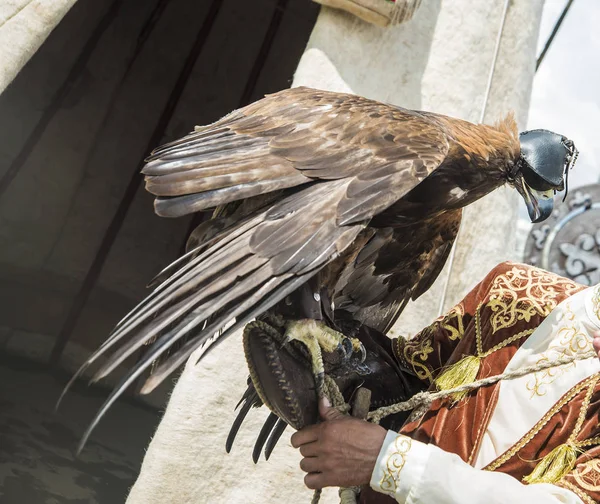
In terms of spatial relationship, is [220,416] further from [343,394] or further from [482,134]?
[482,134]

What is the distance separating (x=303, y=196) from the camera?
1.38 m

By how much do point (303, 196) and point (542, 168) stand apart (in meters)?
0.51

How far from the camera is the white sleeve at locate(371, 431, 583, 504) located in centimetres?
120

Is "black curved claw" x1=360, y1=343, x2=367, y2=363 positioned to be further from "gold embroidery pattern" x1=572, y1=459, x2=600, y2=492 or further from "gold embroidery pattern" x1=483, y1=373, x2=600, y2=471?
"gold embroidery pattern" x1=572, y1=459, x2=600, y2=492

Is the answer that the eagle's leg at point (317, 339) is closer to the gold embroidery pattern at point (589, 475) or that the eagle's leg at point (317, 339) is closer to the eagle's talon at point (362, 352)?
the eagle's talon at point (362, 352)

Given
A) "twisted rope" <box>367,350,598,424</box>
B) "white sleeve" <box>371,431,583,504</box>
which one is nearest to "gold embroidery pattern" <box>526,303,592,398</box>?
"twisted rope" <box>367,350,598,424</box>

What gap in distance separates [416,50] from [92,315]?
3349 mm

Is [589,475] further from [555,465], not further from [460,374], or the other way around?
[460,374]

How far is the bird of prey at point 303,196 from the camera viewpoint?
4.14 ft

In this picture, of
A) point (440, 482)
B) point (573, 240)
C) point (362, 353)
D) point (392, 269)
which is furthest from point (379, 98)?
point (573, 240)

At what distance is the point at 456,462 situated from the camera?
4.27 feet

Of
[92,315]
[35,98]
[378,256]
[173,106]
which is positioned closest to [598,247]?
[173,106]

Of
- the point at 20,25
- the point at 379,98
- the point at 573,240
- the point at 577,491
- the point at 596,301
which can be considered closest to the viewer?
the point at 577,491

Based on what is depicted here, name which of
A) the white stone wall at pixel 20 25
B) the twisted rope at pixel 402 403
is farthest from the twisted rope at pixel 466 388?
the white stone wall at pixel 20 25
